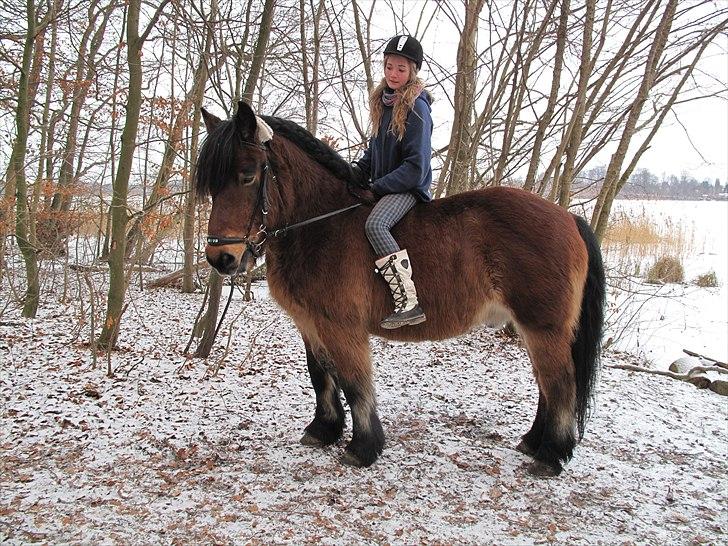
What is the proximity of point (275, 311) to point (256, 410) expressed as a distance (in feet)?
13.3

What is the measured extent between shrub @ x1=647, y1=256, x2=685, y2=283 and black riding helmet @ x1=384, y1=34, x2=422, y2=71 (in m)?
10.4

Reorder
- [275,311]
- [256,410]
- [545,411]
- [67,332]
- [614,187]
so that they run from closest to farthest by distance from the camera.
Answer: [545,411], [256,410], [67,332], [614,187], [275,311]

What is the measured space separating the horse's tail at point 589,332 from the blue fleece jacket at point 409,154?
4.21 ft

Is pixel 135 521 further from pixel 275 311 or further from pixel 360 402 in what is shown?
pixel 275 311

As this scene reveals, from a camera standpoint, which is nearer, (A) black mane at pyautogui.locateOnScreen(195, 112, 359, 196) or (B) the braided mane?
(A) black mane at pyautogui.locateOnScreen(195, 112, 359, 196)

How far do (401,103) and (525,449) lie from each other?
9.18ft

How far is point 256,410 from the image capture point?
404 cm

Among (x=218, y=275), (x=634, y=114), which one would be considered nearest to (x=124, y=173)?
(x=218, y=275)

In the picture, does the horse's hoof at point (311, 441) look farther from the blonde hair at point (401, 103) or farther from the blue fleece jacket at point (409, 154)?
the blonde hair at point (401, 103)

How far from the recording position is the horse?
10.3 ft

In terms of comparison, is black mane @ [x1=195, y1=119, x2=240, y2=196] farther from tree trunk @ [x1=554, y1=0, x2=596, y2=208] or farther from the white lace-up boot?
tree trunk @ [x1=554, y1=0, x2=596, y2=208]

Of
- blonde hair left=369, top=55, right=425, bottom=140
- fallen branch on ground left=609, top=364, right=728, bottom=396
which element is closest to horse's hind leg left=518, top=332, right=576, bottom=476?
blonde hair left=369, top=55, right=425, bottom=140

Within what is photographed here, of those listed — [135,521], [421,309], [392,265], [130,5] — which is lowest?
[135,521]

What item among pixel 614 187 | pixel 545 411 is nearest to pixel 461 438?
pixel 545 411
